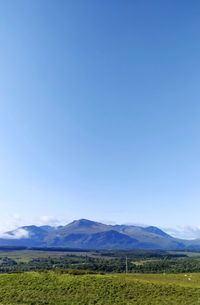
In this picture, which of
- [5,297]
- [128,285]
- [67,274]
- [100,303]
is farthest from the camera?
[67,274]

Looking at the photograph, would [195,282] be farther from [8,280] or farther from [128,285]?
[8,280]

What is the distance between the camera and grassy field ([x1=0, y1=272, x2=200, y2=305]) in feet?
228

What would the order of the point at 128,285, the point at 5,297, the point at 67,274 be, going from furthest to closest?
the point at 67,274, the point at 128,285, the point at 5,297

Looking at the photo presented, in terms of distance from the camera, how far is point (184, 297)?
7194 centimetres

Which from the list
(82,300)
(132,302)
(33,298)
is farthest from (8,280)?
(132,302)

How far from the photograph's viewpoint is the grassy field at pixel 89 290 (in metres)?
69.6

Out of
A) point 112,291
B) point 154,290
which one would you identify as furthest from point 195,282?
point 112,291

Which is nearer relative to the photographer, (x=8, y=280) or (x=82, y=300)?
(x=82, y=300)

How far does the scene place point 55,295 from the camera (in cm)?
7362

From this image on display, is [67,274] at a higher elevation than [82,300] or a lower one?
higher

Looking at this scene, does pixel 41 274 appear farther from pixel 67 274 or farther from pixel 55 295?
pixel 55 295

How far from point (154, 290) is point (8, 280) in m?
30.8

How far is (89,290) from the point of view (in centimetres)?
7619

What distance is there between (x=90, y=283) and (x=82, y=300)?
431 inches
